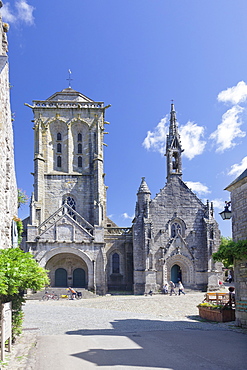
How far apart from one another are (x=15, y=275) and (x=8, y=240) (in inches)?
159

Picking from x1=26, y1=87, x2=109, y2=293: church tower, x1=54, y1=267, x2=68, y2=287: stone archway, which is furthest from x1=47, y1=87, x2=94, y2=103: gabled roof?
x1=54, y1=267, x2=68, y2=287: stone archway

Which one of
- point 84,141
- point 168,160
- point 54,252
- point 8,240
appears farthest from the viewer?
point 84,141

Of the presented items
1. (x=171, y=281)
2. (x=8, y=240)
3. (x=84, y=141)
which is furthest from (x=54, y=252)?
(x=8, y=240)

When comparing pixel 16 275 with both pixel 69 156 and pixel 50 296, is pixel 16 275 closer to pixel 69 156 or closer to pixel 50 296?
pixel 50 296

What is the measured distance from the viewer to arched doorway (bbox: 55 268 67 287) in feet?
106

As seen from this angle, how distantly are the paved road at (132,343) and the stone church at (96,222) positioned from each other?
1450 centimetres

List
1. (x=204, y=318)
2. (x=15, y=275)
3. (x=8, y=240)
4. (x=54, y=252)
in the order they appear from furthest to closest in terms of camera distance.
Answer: (x=54, y=252), (x=204, y=318), (x=8, y=240), (x=15, y=275)

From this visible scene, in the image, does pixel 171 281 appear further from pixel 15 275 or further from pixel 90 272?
pixel 15 275

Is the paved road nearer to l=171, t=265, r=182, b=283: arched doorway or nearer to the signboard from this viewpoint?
the signboard

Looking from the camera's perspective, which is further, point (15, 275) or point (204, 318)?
point (204, 318)

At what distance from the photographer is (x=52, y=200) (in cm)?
3600

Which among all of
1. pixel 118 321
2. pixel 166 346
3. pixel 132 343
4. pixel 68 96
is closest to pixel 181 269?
pixel 118 321

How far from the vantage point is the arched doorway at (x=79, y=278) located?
32.3 metres

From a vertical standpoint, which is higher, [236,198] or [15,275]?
[236,198]
